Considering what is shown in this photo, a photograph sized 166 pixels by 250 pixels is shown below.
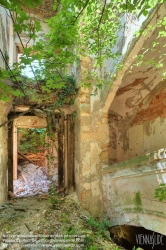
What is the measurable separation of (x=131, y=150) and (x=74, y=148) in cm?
193

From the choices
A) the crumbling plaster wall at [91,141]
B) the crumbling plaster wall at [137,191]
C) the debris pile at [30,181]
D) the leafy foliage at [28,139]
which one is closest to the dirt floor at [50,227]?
the crumbling plaster wall at [91,141]

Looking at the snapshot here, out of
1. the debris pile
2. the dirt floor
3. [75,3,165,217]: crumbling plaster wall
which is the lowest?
the dirt floor

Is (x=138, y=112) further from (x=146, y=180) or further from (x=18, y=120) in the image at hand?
(x=18, y=120)

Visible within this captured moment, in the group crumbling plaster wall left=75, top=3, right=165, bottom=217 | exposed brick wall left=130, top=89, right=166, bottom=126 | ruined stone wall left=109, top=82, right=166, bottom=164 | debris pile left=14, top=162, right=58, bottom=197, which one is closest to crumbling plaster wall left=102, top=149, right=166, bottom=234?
crumbling plaster wall left=75, top=3, right=165, bottom=217

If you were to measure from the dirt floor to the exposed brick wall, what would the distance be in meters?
2.92

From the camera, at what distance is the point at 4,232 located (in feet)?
9.85

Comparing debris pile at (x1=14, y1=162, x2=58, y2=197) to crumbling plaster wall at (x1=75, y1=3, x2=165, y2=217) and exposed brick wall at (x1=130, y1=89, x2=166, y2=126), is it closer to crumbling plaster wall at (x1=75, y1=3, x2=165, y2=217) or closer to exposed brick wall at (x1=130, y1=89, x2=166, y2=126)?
crumbling plaster wall at (x1=75, y1=3, x2=165, y2=217)

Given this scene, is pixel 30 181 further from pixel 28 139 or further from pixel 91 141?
pixel 91 141

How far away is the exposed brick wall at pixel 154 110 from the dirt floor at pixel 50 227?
2917 mm

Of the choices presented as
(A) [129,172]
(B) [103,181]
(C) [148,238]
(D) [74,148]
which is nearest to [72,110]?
(D) [74,148]

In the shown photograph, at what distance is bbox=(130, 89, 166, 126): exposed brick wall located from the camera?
4.81 metres

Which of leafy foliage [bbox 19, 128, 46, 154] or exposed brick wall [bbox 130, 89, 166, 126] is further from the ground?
exposed brick wall [bbox 130, 89, 166, 126]

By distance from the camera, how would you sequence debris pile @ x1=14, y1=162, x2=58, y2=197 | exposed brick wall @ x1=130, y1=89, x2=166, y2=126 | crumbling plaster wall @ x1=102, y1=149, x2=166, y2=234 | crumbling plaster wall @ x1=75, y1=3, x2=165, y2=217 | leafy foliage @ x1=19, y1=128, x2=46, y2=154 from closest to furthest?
crumbling plaster wall @ x1=102, y1=149, x2=166, y2=234
crumbling plaster wall @ x1=75, y1=3, x2=165, y2=217
exposed brick wall @ x1=130, y1=89, x2=166, y2=126
debris pile @ x1=14, y1=162, x2=58, y2=197
leafy foliage @ x1=19, y1=128, x2=46, y2=154

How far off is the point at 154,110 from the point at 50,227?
3.83m
